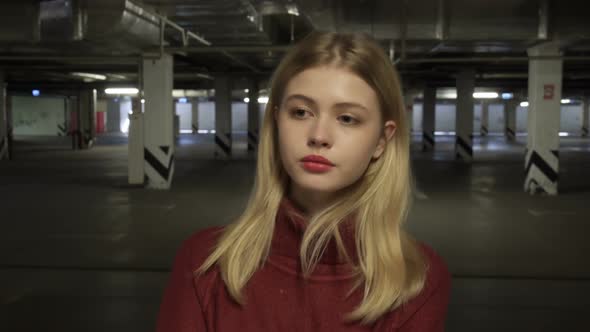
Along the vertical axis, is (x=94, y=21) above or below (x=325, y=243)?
above

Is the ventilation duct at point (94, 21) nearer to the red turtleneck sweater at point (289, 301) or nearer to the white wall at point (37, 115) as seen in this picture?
the red turtleneck sweater at point (289, 301)

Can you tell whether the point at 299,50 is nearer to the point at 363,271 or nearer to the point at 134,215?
the point at 363,271

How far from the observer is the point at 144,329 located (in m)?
4.01

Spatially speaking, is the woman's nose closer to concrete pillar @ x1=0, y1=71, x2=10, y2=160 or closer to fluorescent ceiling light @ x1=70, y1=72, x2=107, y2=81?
concrete pillar @ x1=0, y1=71, x2=10, y2=160

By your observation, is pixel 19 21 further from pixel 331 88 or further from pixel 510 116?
pixel 510 116

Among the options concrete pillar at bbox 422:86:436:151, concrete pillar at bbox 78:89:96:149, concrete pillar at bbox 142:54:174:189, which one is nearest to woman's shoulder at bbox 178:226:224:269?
concrete pillar at bbox 142:54:174:189

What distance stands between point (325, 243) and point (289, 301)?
14cm

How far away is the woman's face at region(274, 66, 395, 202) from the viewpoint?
1215 mm

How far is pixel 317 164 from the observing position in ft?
4.01

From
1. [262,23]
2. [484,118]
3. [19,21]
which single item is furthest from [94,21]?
[484,118]

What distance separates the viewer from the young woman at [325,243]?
121cm

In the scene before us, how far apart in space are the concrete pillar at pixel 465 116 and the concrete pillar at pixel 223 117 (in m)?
7.03

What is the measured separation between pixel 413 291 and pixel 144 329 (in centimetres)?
314

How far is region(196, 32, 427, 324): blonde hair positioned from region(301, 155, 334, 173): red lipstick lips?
97 millimetres
